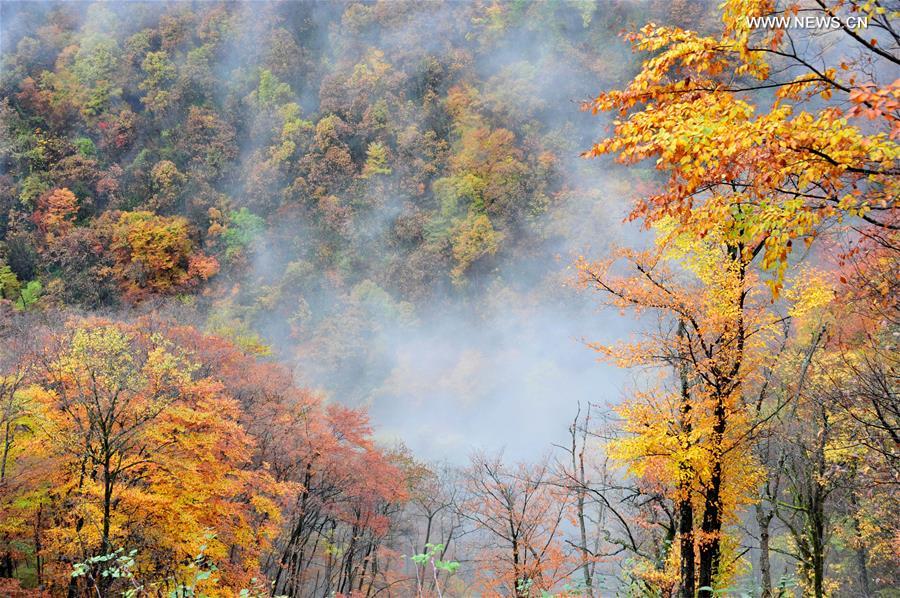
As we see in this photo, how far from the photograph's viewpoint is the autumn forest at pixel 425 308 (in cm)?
823

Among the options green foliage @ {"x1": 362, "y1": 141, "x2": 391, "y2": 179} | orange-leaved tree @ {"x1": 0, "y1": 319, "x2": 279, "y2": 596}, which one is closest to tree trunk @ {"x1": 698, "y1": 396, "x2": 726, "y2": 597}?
orange-leaved tree @ {"x1": 0, "y1": 319, "x2": 279, "y2": 596}

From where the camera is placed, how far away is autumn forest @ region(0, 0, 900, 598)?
8227mm

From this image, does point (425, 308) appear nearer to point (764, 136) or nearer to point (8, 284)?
point (8, 284)

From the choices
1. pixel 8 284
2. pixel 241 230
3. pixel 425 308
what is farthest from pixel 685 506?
pixel 8 284

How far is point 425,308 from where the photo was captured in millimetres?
41844

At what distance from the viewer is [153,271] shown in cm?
4216

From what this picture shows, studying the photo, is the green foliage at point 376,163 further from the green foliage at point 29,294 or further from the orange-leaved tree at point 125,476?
the orange-leaved tree at point 125,476

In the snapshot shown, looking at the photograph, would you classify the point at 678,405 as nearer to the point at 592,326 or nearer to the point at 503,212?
the point at 592,326

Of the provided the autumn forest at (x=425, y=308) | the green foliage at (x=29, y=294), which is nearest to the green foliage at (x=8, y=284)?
the green foliage at (x=29, y=294)

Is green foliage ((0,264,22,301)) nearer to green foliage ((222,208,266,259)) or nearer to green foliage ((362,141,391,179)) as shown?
green foliage ((222,208,266,259))

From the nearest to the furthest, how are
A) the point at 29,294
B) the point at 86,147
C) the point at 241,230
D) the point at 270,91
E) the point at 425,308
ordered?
the point at 29,294 → the point at 425,308 → the point at 241,230 → the point at 86,147 → the point at 270,91

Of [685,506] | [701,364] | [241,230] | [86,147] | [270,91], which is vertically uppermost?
[270,91]

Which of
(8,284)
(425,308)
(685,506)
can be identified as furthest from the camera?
(425,308)

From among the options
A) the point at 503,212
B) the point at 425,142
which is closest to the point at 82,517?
the point at 503,212
